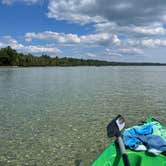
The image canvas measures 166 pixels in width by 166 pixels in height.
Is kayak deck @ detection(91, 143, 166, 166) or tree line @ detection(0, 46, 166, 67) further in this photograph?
tree line @ detection(0, 46, 166, 67)

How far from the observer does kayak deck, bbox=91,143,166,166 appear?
4645mm

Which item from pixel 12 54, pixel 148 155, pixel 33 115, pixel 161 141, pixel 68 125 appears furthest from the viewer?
pixel 12 54

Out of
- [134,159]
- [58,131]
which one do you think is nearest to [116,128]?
[134,159]

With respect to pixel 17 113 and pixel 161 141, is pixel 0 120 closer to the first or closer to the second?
pixel 17 113

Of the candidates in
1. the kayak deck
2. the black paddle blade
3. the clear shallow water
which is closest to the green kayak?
the kayak deck

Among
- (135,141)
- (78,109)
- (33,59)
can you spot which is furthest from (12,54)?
(135,141)

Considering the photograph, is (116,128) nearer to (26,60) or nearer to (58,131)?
(58,131)

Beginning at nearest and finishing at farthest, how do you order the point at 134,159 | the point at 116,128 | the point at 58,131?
the point at 116,128 < the point at 134,159 < the point at 58,131

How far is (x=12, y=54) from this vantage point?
367 feet

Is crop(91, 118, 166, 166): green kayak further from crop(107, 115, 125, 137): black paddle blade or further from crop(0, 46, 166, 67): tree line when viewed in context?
crop(0, 46, 166, 67): tree line

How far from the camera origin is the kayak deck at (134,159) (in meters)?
4.64

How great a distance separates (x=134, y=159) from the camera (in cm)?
480

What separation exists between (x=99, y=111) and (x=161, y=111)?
10.0ft

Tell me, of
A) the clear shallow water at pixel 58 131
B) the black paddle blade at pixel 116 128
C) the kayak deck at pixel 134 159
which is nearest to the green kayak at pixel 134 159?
the kayak deck at pixel 134 159
